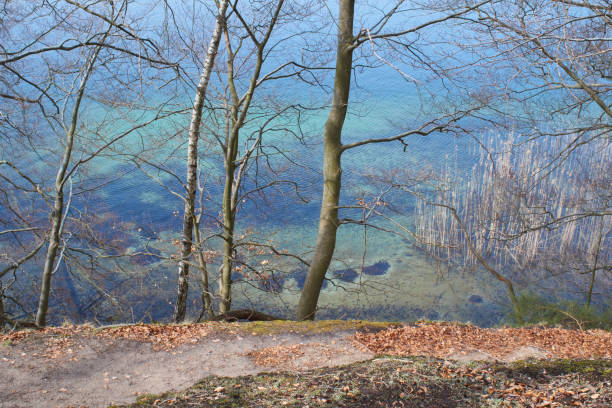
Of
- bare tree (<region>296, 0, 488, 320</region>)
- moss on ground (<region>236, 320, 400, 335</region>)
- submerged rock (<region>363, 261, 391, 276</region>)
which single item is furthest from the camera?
submerged rock (<region>363, 261, 391, 276</region>)

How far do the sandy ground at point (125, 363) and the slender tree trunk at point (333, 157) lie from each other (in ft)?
6.77

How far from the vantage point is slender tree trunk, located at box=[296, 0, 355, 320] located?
6.46 m

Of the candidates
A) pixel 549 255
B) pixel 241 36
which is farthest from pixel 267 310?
pixel 549 255

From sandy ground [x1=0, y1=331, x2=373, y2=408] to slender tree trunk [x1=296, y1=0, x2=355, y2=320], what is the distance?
81.2 inches

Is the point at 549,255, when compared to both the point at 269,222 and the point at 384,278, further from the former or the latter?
the point at 269,222

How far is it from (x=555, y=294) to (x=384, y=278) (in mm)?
4096

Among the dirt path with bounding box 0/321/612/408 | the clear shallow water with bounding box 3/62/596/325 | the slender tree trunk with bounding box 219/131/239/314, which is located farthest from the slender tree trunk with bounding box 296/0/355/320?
the dirt path with bounding box 0/321/612/408

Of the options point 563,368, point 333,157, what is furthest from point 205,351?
point 333,157

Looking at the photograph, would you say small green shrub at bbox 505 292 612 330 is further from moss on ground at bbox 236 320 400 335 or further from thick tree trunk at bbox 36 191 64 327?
thick tree trunk at bbox 36 191 64 327

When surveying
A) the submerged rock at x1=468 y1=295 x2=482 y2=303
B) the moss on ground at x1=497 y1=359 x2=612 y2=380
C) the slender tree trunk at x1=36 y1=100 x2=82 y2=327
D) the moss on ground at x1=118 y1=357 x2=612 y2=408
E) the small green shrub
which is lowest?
the submerged rock at x1=468 y1=295 x2=482 y2=303

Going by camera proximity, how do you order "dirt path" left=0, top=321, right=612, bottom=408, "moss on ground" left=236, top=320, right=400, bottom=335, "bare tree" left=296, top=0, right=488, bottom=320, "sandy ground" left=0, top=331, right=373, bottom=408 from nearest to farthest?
"sandy ground" left=0, top=331, right=373, bottom=408
"dirt path" left=0, top=321, right=612, bottom=408
"moss on ground" left=236, top=320, right=400, bottom=335
"bare tree" left=296, top=0, right=488, bottom=320

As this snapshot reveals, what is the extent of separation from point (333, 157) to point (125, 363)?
3728 mm

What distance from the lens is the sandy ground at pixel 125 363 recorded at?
3715 mm

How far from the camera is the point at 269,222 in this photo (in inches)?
602
